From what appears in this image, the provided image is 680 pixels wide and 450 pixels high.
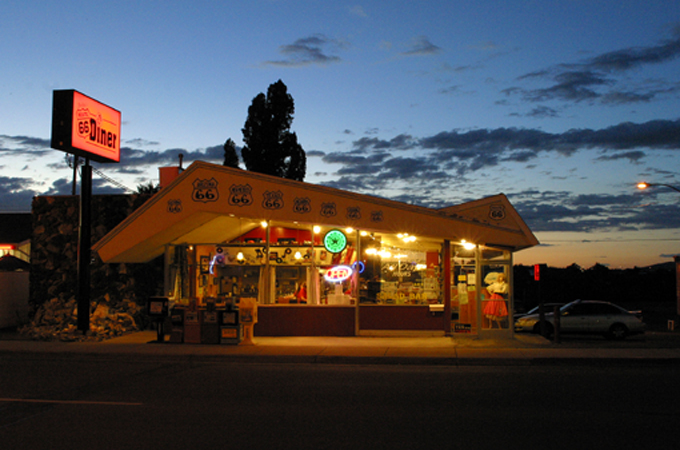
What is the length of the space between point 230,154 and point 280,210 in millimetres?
26431

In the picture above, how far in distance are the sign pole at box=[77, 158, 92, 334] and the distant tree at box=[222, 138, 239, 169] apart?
24248 mm

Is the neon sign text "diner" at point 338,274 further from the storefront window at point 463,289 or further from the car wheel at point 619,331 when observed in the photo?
the car wheel at point 619,331

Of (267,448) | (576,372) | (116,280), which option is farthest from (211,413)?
(116,280)

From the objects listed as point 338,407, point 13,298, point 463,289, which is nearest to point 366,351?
point 463,289

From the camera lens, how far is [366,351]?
14.1 m

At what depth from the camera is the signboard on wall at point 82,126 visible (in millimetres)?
16641

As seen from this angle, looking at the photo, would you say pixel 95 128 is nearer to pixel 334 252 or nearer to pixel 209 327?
pixel 209 327

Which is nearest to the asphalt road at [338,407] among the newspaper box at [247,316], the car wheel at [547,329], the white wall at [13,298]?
the newspaper box at [247,316]

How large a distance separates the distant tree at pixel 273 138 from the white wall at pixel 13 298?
64.6 ft

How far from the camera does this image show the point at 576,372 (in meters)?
11.7

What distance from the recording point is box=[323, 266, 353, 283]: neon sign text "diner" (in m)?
17.2

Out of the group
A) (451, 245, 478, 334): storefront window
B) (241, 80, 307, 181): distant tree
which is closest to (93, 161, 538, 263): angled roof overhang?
(451, 245, 478, 334): storefront window

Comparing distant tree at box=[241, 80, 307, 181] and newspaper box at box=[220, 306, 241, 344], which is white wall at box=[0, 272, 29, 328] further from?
distant tree at box=[241, 80, 307, 181]

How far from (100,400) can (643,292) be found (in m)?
65.3
